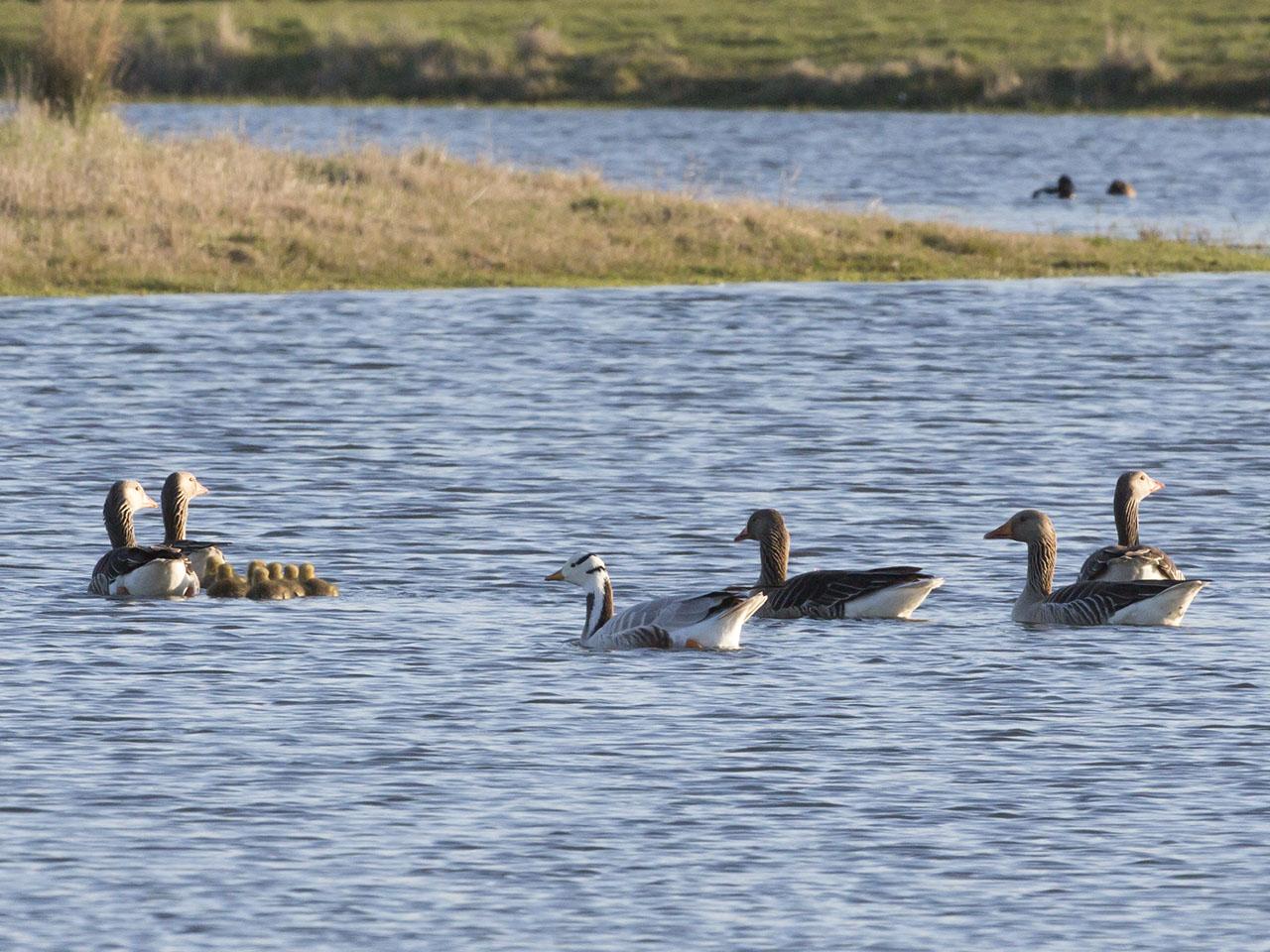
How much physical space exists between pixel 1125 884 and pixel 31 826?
4.87 meters

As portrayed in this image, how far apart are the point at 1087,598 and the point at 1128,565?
1.92 ft

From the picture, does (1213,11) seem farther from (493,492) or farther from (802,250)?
(493,492)

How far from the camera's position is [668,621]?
15.5 metres

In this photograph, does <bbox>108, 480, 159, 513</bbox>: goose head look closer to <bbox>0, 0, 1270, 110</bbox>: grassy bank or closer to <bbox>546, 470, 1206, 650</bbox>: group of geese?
<bbox>546, 470, 1206, 650</bbox>: group of geese

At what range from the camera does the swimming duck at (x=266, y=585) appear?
16.9m

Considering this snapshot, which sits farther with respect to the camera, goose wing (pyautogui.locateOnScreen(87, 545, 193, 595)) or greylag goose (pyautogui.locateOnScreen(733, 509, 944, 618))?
goose wing (pyautogui.locateOnScreen(87, 545, 193, 595))

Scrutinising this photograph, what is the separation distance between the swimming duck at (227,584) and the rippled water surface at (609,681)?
305 mm

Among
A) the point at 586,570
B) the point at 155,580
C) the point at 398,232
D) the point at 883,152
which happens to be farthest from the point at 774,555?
the point at 883,152

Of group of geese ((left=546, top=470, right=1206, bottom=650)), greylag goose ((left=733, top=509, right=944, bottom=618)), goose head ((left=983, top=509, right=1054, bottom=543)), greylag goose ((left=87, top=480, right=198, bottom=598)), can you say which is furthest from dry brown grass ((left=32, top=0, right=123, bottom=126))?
goose head ((left=983, top=509, right=1054, bottom=543))

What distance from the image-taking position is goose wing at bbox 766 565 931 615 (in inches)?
646

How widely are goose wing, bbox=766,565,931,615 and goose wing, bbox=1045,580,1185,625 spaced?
2.97 feet

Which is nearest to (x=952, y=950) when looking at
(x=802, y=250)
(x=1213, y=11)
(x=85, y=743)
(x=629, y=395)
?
(x=85, y=743)

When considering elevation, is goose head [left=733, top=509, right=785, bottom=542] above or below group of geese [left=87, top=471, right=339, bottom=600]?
above

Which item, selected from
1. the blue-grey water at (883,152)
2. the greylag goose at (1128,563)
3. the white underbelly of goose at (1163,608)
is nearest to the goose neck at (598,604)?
the white underbelly of goose at (1163,608)
